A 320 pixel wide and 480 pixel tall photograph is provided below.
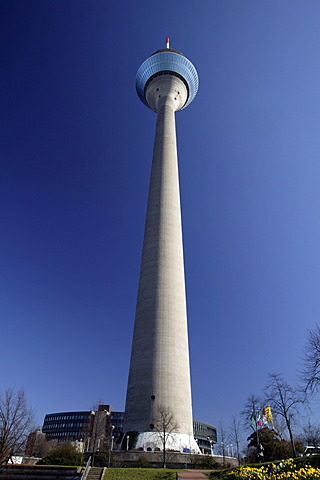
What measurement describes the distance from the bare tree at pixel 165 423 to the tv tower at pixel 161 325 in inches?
5.2

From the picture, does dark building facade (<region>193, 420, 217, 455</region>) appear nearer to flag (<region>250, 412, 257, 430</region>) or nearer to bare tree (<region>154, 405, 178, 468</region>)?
flag (<region>250, 412, 257, 430</region>)

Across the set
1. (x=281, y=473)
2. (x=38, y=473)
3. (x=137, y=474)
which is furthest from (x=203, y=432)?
(x=281, y=473)

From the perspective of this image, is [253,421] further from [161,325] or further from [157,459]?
[161,325]

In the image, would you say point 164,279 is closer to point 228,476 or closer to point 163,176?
point 163,176

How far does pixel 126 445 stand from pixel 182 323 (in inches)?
594

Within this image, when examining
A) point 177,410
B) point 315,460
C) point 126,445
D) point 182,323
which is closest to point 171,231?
point 182,323

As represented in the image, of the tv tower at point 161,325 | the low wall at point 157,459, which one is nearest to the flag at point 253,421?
the tv tower at point 161,325

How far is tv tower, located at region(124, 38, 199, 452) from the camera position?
37.1 metres

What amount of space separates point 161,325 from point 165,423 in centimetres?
1066

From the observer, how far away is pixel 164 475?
2352 centimetres

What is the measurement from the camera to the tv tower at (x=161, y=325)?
3709cm

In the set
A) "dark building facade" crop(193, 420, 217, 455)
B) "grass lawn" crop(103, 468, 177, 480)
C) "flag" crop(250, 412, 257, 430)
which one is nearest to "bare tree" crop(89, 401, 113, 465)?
"grass lawn" crop(103, 468, 177, 480)

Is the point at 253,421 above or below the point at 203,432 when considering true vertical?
below

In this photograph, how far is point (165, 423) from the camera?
35.7 meters
